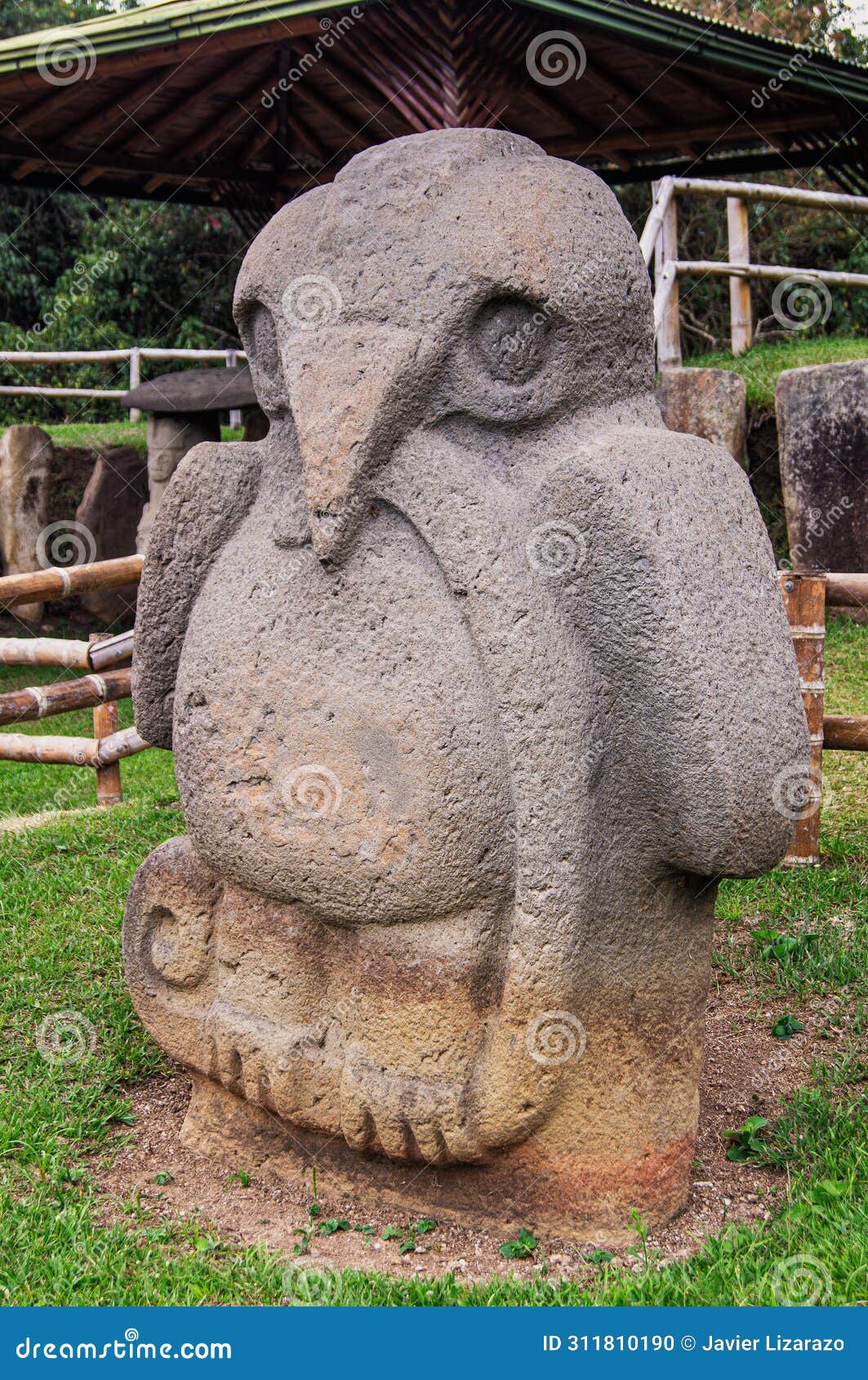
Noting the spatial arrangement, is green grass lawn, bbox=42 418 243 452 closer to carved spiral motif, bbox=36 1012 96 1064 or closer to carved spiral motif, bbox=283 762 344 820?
A: carved spiral motif, bbox=36 1012 96 1064

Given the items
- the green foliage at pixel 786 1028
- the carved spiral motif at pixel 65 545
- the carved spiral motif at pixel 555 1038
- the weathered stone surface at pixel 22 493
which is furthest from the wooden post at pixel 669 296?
the carved spiral motif at pixel 555 1038

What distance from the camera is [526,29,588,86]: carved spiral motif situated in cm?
470

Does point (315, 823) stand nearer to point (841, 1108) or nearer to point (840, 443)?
point (841, 1108)

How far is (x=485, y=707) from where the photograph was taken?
2.34 metres

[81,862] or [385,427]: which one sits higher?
[385,427]

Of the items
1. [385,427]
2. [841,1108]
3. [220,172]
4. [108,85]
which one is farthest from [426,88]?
[841,1108]

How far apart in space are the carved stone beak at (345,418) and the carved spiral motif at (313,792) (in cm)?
39

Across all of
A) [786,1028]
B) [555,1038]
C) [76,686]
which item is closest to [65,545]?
[76,686]

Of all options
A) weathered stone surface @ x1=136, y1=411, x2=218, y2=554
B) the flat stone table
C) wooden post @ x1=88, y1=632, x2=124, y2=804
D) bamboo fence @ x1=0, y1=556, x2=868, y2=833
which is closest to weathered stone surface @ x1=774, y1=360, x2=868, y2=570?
bamboo fence @ x1=0, y1=556, x2=868, y2=833

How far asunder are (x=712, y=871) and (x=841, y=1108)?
0.94 metres

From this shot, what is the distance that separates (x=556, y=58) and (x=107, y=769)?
3.34 m

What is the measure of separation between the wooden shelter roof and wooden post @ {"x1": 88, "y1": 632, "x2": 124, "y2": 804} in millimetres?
2333

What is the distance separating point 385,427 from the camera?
2.40m

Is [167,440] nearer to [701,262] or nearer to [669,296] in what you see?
[669,296]
